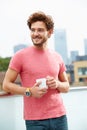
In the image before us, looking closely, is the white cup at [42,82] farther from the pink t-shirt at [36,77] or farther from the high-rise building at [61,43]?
the high-rise building at [61,43]

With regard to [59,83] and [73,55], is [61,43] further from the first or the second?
[59,83]

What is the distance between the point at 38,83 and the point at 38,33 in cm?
29

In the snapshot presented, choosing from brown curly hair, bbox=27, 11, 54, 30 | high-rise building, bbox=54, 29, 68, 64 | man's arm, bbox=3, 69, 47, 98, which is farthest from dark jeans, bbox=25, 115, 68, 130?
high-rise building, bbox=54, 29, 68, 64

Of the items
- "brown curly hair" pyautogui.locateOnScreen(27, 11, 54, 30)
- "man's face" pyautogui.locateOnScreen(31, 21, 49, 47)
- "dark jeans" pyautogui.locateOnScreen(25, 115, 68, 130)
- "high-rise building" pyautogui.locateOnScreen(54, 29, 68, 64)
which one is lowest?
"dark jeans" pyautogui.locateOnScreen(25, 115, 68, 130)

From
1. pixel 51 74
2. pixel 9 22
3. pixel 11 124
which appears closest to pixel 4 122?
pixel 11 124

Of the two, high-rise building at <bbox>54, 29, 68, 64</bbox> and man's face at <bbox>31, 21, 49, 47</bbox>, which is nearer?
man's face at <bbox>31, 21, 49, 47</bbox>

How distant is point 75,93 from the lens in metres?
3.06

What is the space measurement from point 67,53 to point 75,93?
1.64ft

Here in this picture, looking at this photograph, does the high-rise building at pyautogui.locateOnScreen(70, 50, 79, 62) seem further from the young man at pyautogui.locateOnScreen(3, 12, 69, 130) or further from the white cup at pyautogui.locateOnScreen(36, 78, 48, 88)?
the white cup at pyautogui.locateOnScreen(36, 78, 48, 88)

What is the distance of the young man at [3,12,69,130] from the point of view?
1.45 m

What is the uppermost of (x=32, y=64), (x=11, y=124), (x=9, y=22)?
(x=9, y=22)

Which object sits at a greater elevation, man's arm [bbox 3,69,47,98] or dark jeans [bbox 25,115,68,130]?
man's arm [bbox 3,69,47,98]

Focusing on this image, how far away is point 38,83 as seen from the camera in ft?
4.61

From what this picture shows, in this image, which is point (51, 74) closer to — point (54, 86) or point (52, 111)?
point (54, 86)
